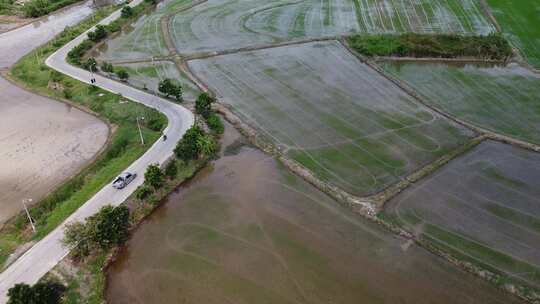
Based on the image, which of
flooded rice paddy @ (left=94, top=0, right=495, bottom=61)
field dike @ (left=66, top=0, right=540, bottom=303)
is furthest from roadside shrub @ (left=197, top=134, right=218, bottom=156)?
flooded rice paddy @ (left=94, top=0, right=495, bottom=61)

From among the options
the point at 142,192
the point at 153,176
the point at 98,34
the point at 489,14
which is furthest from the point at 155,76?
the point at 489,14

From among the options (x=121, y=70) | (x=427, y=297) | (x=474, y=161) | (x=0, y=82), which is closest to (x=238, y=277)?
(x=427, y=297)

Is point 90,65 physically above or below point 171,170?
above

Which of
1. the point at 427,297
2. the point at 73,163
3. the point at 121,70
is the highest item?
the point at 121,70

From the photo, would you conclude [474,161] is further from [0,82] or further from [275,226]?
[0,82]

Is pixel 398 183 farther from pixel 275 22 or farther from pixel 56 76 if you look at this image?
pixel 275 22

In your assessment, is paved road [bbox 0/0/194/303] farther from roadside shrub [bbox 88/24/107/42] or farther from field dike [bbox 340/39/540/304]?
field dike [bbox 340/39/540/304]

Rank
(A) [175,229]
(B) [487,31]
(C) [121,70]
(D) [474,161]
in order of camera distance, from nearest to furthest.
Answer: (A) [175,229] → (D) [474,161] → (C) [121,70] → (B) [487,31]
